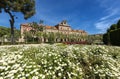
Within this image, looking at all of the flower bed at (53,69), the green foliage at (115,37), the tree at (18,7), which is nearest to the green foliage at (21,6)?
the tree at (18,7)

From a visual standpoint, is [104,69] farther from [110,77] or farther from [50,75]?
[50,75]

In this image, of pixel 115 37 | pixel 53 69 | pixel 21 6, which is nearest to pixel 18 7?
pixel 21 6

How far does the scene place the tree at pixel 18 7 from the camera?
25.3 metres

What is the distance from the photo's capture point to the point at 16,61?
3.67 meters

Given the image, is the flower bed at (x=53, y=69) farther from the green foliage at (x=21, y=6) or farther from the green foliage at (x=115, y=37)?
the green foliage at (x=21, y=6)

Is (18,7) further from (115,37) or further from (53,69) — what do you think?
(53,69)

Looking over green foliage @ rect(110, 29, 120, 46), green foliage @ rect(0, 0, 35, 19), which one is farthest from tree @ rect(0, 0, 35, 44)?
green foliage @ rect(110, 29, 120, 46)

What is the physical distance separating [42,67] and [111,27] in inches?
1755

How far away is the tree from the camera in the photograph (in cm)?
2531

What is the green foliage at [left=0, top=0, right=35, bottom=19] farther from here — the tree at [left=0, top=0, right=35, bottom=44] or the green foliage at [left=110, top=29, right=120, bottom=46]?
the green foliage at [left=110, top=29, right=120, bottom=46]

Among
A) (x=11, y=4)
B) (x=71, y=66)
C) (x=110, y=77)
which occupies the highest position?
(x=11, y=4)

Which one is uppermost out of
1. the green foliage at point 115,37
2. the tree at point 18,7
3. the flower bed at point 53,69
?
the tree at point 18,7

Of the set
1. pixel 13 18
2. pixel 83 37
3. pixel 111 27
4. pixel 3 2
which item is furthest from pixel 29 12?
pixel 83 37

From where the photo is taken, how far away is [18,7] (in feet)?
83.3
